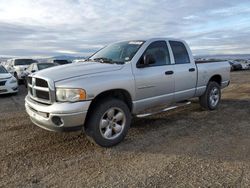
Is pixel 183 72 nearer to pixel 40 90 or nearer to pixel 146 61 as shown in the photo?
pixel 146 61

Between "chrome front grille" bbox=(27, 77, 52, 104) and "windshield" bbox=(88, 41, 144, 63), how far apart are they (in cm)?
142

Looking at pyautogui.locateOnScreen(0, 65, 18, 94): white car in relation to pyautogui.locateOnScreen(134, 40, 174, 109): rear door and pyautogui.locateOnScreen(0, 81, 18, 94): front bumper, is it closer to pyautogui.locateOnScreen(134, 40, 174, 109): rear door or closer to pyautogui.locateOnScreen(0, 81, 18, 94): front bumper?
pyautogui.locateOnScreen(0, 81, 18, 94): front bumper

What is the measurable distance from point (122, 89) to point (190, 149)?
1.54 metres

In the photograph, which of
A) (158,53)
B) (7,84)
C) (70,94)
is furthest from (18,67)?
(70,94)

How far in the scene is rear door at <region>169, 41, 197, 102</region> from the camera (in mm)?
6023

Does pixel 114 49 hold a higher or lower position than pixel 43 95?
higher

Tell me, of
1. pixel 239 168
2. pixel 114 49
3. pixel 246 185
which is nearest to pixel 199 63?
pixel 114 49

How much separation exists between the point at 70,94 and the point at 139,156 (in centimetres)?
144

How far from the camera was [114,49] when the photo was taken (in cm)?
592

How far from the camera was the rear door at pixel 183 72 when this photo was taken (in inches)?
237

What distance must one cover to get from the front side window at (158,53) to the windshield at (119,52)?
23 cm

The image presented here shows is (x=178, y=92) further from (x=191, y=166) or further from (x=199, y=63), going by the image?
(x=191, y=166)

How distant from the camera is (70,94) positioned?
13.8ft

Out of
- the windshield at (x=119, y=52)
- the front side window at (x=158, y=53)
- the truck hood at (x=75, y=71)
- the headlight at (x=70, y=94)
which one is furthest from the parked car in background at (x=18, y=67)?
the headlight at (x=70, y=94)
